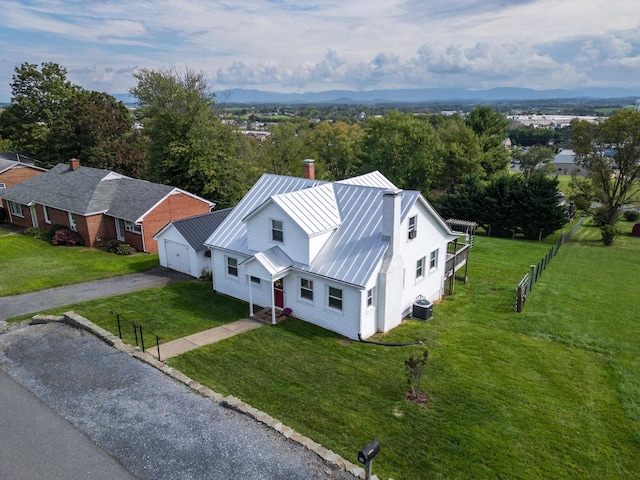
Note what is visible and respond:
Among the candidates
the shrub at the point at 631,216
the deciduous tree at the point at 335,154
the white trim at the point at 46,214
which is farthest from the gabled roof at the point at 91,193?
the shrub at the point at 631,216

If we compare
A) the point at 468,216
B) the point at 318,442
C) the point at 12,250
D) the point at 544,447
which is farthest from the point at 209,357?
the point at 468,216

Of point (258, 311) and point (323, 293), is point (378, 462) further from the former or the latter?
point (258, 311)

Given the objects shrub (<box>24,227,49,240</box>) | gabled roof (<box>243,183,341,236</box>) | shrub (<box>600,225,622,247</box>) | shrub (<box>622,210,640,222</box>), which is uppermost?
gabled roof (<box>243,183,341,236</box>)

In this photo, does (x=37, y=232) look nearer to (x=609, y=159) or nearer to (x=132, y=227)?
(x=132, y=227)

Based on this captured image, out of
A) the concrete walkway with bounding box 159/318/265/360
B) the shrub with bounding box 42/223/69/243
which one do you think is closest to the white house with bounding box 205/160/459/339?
the concrete walkway with bounding box 159/318/265/360

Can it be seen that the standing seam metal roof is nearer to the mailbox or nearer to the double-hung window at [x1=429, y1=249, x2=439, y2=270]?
the double-hung window at [x1=429, y1=249, x2=439, y2=270]

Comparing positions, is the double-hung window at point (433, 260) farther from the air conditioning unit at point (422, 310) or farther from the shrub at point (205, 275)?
the shrub at point (205, 275)
